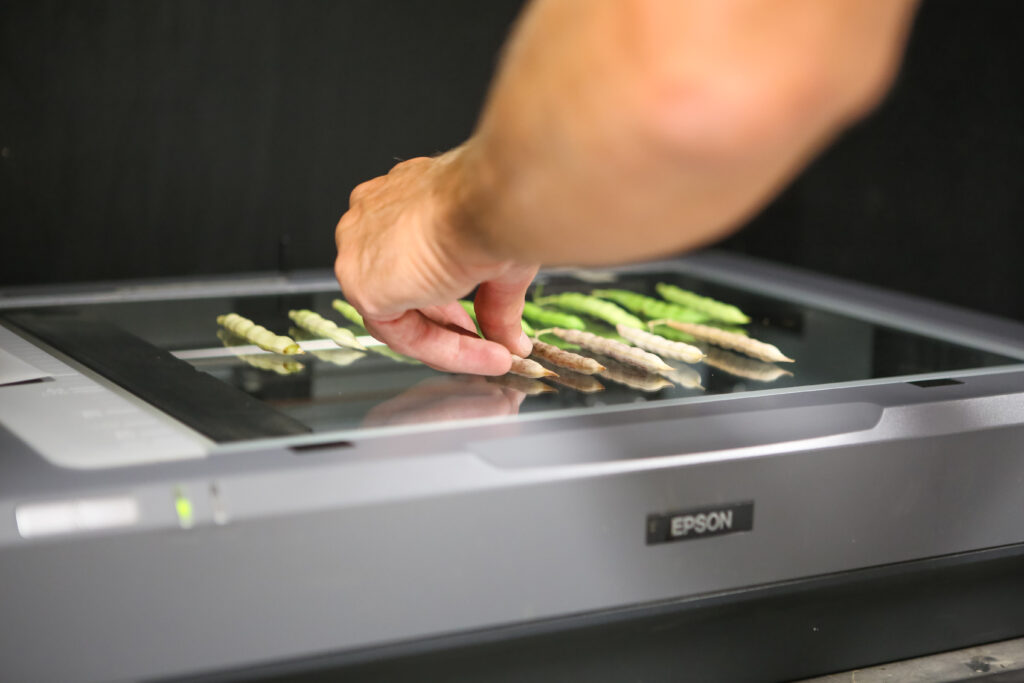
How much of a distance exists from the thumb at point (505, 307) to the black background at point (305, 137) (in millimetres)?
741

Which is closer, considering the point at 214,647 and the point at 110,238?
the point at 214,647

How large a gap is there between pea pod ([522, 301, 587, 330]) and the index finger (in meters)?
0.32

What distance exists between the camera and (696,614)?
912mm

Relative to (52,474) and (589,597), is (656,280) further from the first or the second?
(52,474)

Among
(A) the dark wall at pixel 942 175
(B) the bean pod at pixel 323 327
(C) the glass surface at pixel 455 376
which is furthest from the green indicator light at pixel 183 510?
(A) the dark wall at pixel 942 175

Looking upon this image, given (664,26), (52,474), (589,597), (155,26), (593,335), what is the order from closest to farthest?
(664,26), (52,474), (589,597), (593,335), (155,26)

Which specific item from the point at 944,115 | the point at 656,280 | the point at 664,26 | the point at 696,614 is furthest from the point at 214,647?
the point at 944,115

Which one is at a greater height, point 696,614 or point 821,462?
point 821,462

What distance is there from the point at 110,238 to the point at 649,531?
92cm

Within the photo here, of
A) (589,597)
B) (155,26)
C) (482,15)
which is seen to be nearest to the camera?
(589,597)

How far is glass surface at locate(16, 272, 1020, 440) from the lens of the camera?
0.94 meters

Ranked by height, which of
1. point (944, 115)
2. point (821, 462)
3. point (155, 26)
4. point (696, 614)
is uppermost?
point (155, 26)

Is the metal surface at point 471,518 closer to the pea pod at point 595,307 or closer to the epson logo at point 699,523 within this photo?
the epson logo at point 699,523

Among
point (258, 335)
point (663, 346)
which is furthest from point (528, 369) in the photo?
point (258, 335)
